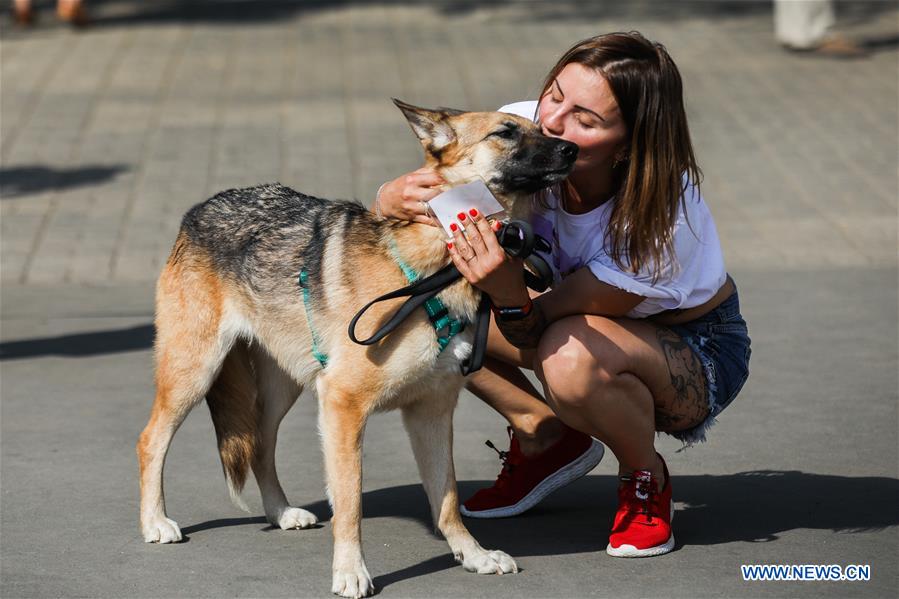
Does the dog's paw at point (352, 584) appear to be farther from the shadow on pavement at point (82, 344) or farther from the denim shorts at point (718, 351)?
the shadow on pavement at point (82, 344)

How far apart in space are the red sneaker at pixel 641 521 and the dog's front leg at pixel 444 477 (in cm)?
39

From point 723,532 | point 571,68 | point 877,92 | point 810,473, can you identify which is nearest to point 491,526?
point 723,532

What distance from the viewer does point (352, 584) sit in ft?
12.5

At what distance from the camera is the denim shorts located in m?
4.31

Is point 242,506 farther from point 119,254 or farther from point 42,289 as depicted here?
point 119,254

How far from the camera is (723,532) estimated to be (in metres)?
4.41

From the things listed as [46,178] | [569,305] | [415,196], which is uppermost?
[415,196]

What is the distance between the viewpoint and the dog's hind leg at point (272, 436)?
14.9 feet

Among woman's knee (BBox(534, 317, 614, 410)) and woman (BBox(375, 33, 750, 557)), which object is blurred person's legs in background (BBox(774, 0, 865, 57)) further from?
woman's knee (BBox(534, 317, 614, 410))

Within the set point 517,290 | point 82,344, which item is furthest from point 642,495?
point 82,344

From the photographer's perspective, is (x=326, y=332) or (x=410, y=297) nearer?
(x=410, y=297)

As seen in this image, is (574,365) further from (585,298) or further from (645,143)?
(645,143)

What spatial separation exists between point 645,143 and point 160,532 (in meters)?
2.13

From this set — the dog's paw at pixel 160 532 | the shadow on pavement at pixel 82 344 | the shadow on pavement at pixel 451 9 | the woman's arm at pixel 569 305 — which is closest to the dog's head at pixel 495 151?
the woman's arm at pixel 569 305
